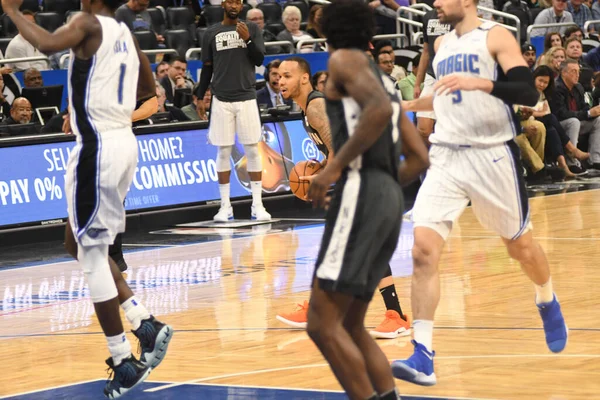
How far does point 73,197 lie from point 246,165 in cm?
822

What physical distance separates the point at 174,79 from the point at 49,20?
6.42 ft

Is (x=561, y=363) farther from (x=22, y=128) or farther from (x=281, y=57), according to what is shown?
(x=281, y=57)

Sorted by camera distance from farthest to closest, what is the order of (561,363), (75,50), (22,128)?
(22,128) → (561,363) → (75,50)

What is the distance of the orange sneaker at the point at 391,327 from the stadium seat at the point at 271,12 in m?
12.1

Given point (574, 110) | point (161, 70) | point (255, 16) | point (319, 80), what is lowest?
point (574, 110)

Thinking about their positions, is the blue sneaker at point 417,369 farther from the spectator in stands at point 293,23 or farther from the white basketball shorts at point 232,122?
the spectator in stands at point 293,23

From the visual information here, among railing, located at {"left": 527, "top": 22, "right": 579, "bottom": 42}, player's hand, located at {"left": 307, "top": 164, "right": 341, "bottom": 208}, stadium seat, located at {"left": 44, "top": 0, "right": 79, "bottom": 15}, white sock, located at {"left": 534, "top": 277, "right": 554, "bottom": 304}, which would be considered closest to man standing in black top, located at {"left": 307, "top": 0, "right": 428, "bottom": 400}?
player's hand, located at {"left": 307, "top": 164, "right": 341, "bottom": 208}

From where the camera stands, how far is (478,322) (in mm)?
7832

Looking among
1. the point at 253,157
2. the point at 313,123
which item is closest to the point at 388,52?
the point at 253,157

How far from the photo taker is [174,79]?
15812 mm

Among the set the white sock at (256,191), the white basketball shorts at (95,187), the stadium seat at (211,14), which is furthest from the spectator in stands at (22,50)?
the white basketball shorts at (95,187)

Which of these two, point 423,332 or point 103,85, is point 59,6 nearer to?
point 103,85

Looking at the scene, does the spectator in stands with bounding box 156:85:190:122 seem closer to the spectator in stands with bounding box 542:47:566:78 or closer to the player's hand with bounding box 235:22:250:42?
the player's hand with bounding box 235:22:250:42

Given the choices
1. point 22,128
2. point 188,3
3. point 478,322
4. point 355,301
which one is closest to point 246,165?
point 22,128
